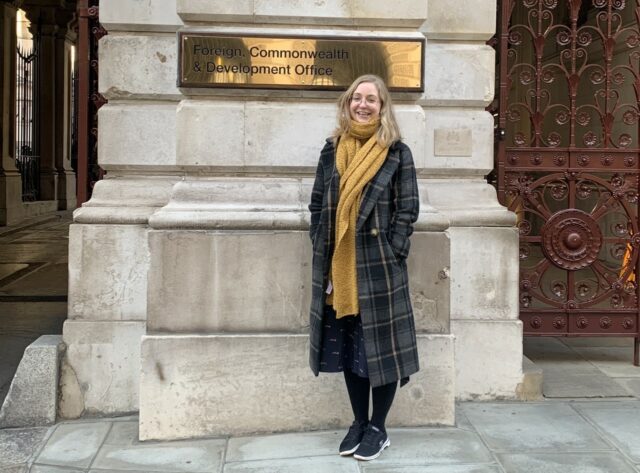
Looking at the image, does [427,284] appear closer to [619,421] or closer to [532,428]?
[532,428]

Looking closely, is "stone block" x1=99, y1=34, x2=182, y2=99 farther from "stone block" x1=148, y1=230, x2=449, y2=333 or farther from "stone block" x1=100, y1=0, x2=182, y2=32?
"stone block" x1=148, y1=230, x2=449, y2=333

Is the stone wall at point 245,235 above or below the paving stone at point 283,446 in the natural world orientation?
above

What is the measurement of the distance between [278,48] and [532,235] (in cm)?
255

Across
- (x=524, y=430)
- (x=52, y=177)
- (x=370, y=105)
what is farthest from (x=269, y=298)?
(x=52, y=177)

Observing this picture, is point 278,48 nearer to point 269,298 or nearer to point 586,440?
point 269,298

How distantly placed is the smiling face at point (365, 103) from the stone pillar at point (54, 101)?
20.6 m

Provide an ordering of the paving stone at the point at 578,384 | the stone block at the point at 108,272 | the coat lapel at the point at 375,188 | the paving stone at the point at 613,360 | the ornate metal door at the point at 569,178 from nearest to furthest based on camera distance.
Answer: the coat lapel at the point at 375,188
the stone block at the point at 108,272
the paving stone at the point at 578,384
the ornate metal door at the point at 569,178
the paving stone at the point at 613,360

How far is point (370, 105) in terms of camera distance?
170 inches

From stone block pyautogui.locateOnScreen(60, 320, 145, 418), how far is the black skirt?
1.43 m

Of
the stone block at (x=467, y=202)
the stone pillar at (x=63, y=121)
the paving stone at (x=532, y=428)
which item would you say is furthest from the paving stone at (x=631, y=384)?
the stone pillar at (x=63, y=121)

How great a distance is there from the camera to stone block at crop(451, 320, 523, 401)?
543 cm

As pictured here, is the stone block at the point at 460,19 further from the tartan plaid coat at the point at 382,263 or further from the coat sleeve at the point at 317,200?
the coat sleeve at the point at 317,200

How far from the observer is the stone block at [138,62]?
523 cm

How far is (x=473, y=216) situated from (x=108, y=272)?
2.48 metres
